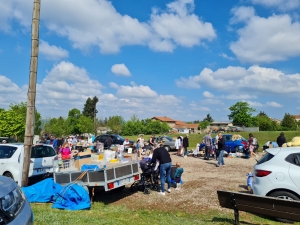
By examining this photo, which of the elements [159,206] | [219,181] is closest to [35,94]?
[159,206]

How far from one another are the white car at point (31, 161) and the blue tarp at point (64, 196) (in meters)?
1.29

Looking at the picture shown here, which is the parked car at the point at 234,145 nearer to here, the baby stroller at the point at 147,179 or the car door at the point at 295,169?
the baby stroller at the point at 147,179

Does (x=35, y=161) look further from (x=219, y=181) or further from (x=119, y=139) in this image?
(x=119, y=139)

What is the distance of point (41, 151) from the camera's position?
33.7 feet

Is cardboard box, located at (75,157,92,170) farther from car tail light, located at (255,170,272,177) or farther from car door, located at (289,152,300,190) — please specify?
car door, located at (289,152,300,190)

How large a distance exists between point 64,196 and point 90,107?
9072cm

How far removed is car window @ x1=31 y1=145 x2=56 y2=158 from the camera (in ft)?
32.8

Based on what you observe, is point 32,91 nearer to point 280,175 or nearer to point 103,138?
point 280,175

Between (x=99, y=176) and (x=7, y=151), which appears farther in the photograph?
(x=7, y=151)

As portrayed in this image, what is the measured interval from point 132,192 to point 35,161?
344cm

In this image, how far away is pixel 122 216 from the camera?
20.4 feet

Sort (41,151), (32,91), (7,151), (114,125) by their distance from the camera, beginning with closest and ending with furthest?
(32,91) < (7,151) < (41,151) < (114,125)

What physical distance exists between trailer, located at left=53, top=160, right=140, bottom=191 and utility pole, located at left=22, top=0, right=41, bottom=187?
958mm

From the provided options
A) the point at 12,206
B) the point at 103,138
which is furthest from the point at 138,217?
the point at 103,138
